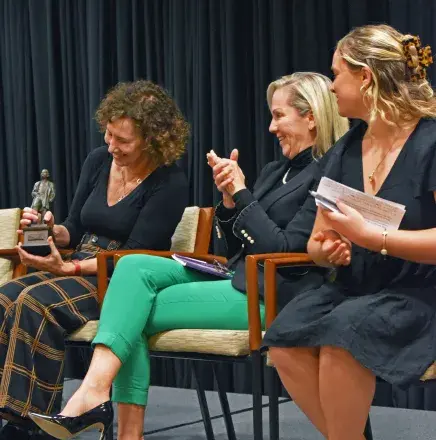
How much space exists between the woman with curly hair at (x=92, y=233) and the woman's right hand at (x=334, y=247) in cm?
95

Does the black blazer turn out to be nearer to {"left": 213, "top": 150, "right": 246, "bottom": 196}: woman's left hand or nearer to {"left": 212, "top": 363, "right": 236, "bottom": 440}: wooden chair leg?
{"left": 213, "top": 150, "right": 246, "bottom": 196}: woman's left hand

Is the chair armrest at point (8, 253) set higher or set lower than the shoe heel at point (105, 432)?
higher

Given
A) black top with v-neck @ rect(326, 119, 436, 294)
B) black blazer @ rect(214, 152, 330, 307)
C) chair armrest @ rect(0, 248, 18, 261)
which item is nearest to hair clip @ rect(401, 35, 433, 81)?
black top with v-neck @ rect(326, 119, 436, 294)

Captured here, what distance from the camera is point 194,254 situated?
3.11 meters

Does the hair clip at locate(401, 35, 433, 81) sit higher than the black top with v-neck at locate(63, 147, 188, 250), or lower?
higher

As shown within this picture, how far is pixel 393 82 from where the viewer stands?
2.23m

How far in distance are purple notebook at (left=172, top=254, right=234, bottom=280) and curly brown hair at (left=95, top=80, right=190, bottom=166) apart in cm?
51

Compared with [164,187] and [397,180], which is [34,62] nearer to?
[164,187]

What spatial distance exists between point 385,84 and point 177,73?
6.88ft

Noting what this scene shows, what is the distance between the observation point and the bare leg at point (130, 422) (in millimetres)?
2584

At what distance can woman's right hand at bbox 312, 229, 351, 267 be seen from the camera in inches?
86.2

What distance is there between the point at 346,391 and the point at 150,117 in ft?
4.89

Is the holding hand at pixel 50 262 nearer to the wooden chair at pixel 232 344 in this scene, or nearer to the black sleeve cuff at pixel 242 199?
the wooden chair at pixel 232 344

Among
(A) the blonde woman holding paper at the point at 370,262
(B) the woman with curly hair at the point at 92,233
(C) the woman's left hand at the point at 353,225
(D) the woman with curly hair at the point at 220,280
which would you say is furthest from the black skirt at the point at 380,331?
(B) the woman with curly hair at the point at 92,233
